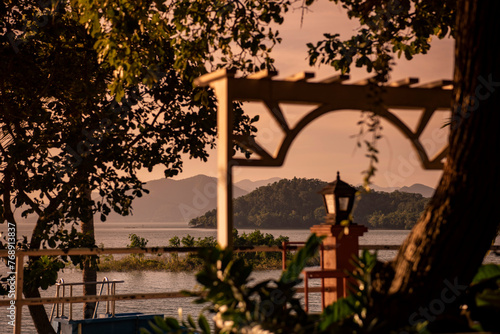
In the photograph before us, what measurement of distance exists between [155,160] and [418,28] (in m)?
3.86

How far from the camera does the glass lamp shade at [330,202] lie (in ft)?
20.7

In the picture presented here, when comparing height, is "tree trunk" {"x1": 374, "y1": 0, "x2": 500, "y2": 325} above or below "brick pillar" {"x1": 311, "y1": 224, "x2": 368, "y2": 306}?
above

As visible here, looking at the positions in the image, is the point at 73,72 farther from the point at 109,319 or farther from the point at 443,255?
the point at 443,255

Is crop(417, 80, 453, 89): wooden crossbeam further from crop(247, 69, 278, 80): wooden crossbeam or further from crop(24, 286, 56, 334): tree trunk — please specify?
crop(24, 286, 56, 334): tree trunk

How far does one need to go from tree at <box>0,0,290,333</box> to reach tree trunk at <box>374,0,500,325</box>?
15.6ft

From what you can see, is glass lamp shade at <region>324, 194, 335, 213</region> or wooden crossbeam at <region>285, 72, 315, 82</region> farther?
glass lamp shade at <region>324, 194, 335, 213</region>

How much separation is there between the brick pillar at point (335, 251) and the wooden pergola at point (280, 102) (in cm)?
137

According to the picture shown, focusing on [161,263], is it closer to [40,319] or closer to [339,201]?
[40,319]

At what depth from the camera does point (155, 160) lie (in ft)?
29.7

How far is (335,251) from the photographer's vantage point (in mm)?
6160

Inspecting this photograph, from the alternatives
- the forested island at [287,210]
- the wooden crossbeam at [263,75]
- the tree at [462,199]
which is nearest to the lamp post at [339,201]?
the wooden crossbeam at [263,75]

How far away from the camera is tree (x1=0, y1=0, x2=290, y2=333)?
8.37 m

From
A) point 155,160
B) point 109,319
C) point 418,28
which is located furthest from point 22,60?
point 418,28

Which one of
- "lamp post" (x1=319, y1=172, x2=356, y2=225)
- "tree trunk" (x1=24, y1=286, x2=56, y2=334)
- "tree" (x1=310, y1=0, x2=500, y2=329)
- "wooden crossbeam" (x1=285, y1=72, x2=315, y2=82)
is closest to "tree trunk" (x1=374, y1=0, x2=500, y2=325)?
"tree" (x1=310, y1=0, x2=500, y2=329)
